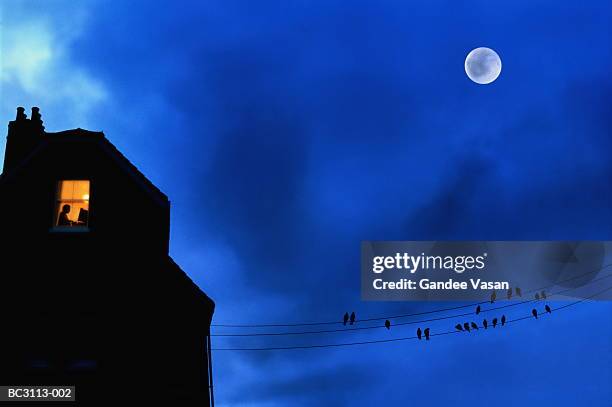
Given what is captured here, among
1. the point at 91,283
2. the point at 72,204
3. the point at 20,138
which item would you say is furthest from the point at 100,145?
the point at 91,283

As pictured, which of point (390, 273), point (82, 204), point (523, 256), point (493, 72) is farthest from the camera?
point (493, 72)

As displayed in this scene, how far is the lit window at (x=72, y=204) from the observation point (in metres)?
23.2

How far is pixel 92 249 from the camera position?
22797 mm

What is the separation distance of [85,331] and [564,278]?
27.1 m

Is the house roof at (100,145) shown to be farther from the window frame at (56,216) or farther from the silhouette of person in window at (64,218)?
the silhouette of person in window at (64,218)

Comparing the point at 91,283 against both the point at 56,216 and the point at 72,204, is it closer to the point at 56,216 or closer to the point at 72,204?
the point at 56,216

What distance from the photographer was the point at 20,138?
25609 millimetres

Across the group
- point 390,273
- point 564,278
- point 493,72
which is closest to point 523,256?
point 564,278

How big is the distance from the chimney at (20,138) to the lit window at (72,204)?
276 cm

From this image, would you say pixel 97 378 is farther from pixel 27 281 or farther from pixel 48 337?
pixel 27 281

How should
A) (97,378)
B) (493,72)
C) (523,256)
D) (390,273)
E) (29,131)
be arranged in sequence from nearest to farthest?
(97,378) < (29,131) < (390,273) < (523,256) < (493,72)

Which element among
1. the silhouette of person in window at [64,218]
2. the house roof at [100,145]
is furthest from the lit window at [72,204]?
the house roof at [100,145]

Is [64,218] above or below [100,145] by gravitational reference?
below

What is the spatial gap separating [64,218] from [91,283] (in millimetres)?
2250
